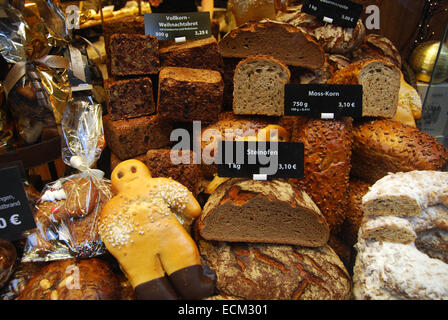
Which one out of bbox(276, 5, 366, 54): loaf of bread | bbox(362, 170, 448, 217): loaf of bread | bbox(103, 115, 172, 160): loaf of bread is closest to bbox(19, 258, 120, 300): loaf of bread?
bbox(103, 115, 172, 160): loaf of bread

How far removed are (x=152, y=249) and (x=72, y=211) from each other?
0.44 meters

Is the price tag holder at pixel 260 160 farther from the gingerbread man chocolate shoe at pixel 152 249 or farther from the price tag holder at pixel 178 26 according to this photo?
the price tag holder at pixel 178 26

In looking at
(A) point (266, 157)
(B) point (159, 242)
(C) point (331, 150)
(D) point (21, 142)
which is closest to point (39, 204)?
(D) point (21, 142)

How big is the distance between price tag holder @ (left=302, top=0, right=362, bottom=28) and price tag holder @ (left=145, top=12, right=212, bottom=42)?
2.25ft

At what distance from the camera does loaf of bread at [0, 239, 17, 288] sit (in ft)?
4.43

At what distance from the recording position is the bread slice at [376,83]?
178 centimetres

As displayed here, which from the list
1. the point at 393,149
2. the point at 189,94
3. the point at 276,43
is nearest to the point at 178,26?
the point at 189,94

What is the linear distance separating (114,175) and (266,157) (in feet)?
2.28

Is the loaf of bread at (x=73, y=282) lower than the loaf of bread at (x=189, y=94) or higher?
lower

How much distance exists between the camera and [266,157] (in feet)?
4.86

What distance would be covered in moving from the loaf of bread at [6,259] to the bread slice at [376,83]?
1.89 m

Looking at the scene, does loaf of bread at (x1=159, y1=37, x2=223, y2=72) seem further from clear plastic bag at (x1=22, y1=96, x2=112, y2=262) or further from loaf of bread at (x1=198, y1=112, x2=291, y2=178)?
clear plastic bag at (x1=22, y1=96, x2=112, y2=262)

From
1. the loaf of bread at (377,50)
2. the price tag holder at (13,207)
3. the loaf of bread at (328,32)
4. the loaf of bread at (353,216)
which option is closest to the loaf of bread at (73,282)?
the price tag holder at (13,207)
